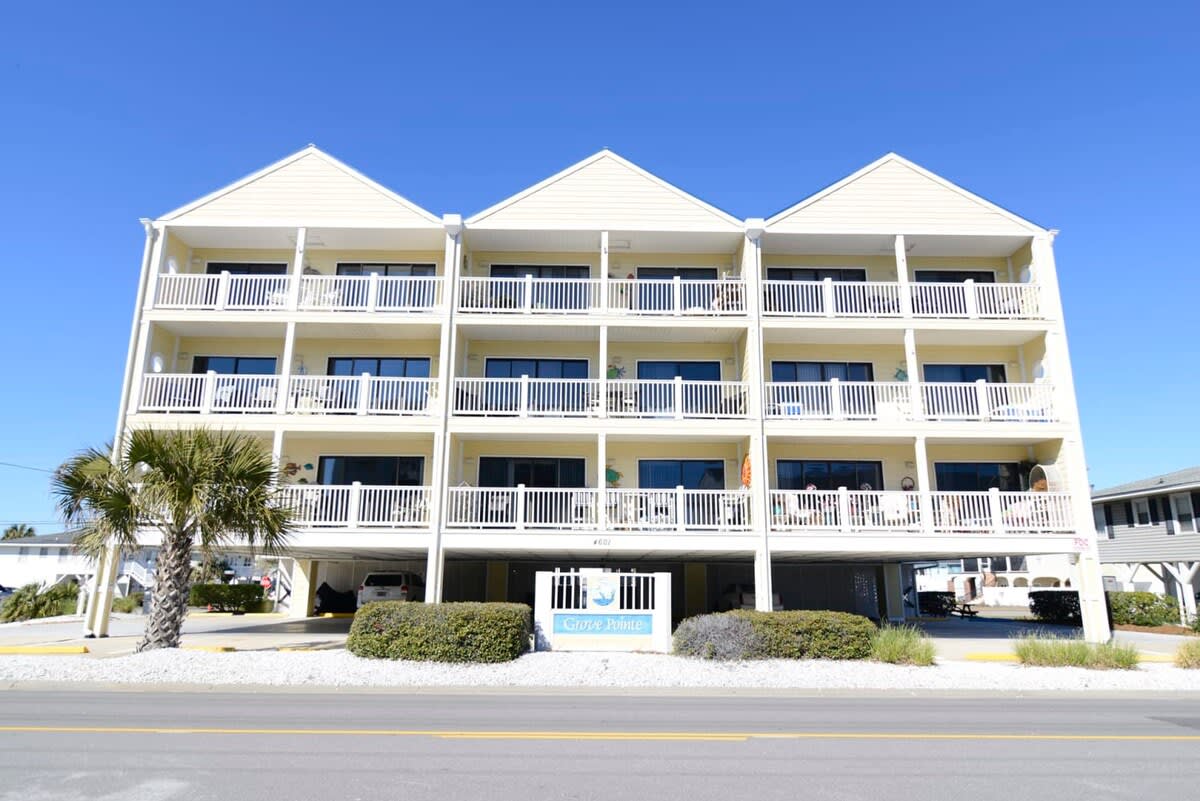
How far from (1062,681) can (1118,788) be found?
291 inches

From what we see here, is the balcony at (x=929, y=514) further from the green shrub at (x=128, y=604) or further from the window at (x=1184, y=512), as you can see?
the green shrub at (x=128, y=604)

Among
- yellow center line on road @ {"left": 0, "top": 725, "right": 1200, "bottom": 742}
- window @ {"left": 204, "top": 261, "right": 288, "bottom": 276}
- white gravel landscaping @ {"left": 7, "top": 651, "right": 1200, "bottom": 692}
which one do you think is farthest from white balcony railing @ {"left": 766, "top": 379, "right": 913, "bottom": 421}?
window @ {"left": 204, "top": 261, "right": 288, "bottom": 276}

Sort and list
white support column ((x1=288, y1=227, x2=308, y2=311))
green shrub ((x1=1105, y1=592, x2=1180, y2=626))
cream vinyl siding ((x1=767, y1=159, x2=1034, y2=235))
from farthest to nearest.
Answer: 1. green shrub ((x1=1105, y1=592, x2=1180, y2=626))
2. cream vinyl siding ((x1=767, y1=159, x2=1034, y2=235))
3. white support column ((x1=288, y1=227, x2=308, y2=311))

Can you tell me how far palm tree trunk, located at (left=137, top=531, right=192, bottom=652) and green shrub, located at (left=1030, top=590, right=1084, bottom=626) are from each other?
81.9 ft

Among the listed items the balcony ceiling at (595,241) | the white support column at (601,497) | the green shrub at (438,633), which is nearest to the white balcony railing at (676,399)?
the white support column at (601,497)

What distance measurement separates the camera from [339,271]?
22406mm

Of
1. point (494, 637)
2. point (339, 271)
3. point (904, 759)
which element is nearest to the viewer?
point (904, 759)

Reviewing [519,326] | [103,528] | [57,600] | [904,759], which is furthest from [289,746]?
[57,600]

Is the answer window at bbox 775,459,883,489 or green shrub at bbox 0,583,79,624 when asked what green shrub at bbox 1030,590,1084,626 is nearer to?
window at bbox 775,459,883,489

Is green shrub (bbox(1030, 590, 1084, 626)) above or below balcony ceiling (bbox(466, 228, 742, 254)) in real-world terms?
below

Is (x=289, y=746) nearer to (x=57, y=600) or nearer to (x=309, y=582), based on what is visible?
(x=309, y=582)

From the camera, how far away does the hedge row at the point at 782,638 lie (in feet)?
47.2

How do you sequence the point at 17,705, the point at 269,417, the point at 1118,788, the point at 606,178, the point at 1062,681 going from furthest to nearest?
1. the point at 606,178
2. the point at 269,417
3. the point at 1062,681
4. the point at 17,705
5. the point at 1118,788

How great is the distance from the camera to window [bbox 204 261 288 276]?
2261 centimetres
